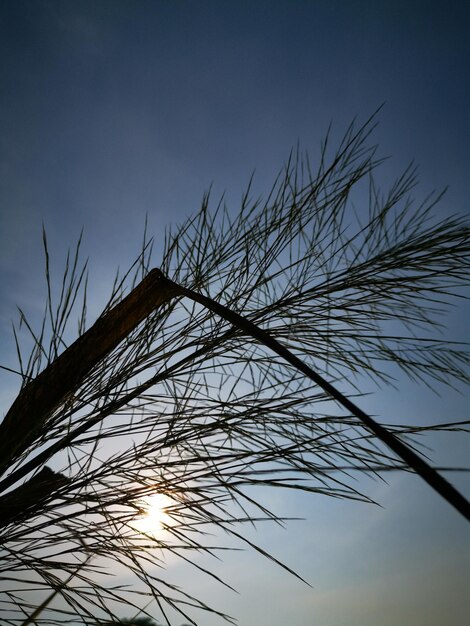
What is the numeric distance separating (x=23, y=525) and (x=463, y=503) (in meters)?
0.70

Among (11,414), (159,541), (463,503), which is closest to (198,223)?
(11,414)

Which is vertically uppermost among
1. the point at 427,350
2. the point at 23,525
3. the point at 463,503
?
the point at 427,350

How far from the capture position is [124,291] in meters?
0.75

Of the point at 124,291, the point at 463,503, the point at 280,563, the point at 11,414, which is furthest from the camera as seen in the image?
the point at 124,291

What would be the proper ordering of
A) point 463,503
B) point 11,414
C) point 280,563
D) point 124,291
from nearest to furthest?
1. point 463,503
2. point 280,563
3. point 11,414
4. point 124,291

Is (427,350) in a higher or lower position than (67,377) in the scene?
higher

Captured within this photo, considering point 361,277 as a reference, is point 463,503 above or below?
below

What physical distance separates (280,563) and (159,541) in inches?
8.4

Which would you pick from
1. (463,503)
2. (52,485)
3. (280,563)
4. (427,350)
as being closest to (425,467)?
(463,503)

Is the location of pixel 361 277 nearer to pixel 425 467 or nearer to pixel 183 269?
pixel 183 269

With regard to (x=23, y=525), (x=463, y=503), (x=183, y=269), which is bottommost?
(x=23, y=525)

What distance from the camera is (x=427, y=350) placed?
848 millimetres

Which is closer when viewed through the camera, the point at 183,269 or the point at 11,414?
the point at 11,414

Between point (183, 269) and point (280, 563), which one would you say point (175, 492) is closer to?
point (280, 563)
